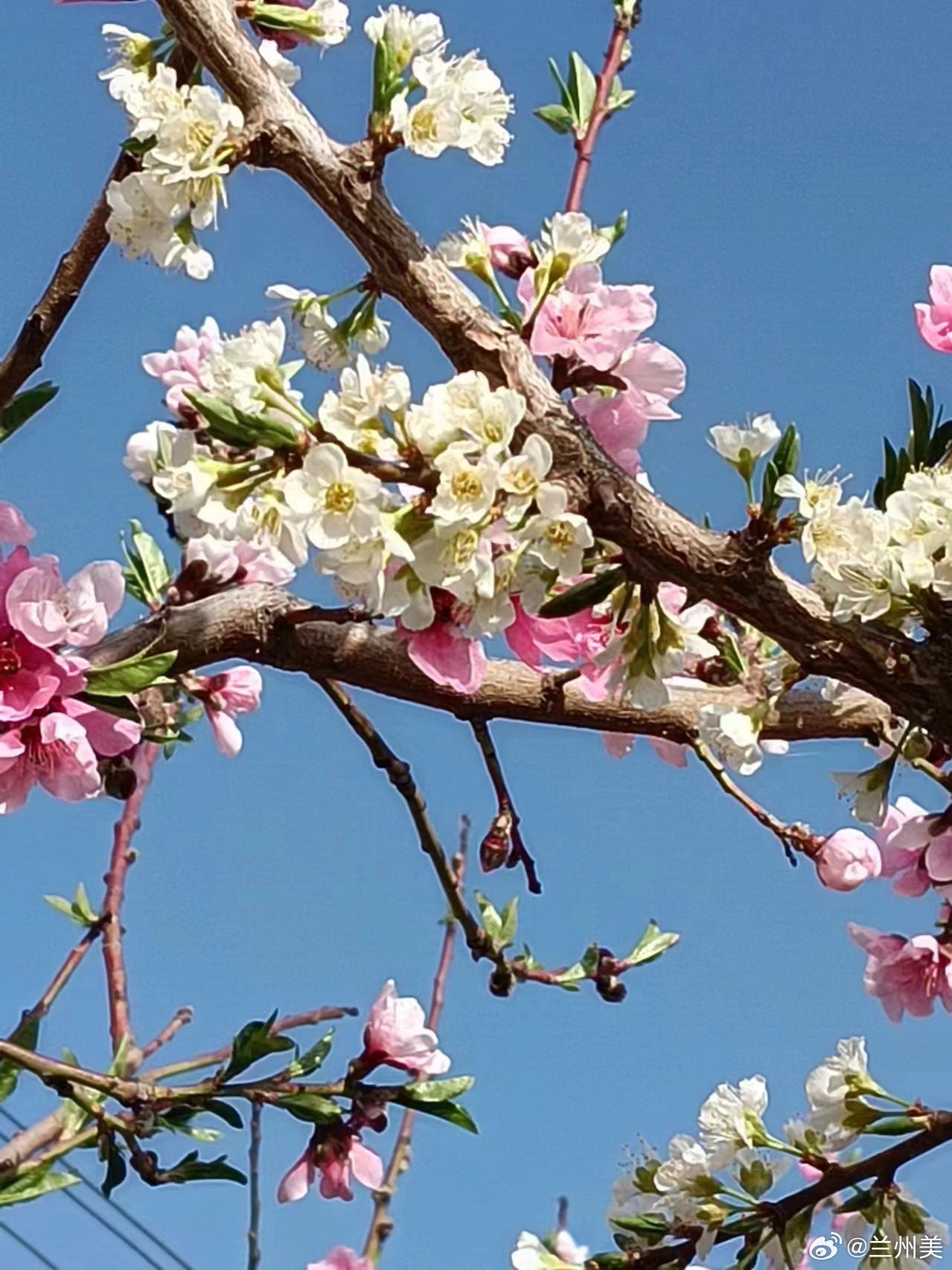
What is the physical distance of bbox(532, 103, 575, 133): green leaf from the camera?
1901 mm

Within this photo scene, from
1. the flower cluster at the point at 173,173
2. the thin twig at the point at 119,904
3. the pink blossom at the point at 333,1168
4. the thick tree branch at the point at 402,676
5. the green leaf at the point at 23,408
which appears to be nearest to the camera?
the flower cluster at the point at 173,173

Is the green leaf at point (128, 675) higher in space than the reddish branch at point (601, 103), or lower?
lower

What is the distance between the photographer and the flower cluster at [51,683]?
1272 millimetres

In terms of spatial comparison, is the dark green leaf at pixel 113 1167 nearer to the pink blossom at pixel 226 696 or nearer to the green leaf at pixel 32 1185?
the green leaf at pixel 32 1185

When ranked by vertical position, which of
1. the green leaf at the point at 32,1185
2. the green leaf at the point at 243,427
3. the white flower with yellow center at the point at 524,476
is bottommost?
the green leaf at the point at 32,1185

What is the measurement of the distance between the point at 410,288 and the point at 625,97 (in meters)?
0.92

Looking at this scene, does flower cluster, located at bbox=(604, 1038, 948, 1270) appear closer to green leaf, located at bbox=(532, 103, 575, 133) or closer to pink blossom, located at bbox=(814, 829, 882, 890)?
pink blossom, located at bbox=(814, 829, 882, 890)

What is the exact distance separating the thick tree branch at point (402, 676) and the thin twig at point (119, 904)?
803 millimetres

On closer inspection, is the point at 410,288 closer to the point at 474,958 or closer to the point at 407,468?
the point at 407,468

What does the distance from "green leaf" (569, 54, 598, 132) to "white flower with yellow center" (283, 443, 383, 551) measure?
3.36 feet

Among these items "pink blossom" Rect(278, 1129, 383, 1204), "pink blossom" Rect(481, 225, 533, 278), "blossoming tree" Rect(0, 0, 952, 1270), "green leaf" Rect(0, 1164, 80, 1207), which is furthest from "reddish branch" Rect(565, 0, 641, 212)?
"green leaf" Rect(0, 1164, 80, 1207)

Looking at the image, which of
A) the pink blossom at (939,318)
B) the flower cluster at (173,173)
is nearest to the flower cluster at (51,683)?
the flower cluster at (173,173)

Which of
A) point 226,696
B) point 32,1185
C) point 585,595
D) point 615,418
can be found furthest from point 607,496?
point 32,1185

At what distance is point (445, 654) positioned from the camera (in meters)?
1.23
